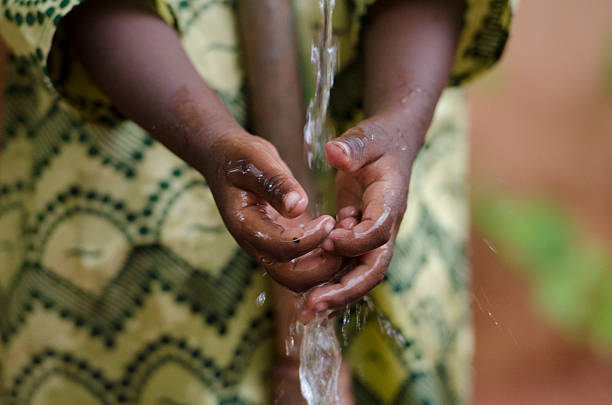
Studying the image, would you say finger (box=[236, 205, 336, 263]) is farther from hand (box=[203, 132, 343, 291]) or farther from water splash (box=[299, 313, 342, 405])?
water splash (box=[299, 313, 342, 405])

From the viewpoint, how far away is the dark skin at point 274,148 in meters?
0.47

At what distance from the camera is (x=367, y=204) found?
49cm

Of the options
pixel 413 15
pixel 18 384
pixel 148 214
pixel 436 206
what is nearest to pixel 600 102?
pixel 436 206

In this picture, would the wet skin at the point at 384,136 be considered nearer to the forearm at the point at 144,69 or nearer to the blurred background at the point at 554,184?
the forearm at the point at 144,69

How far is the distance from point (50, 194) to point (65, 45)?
20cm

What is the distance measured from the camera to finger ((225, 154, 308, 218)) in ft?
1.45

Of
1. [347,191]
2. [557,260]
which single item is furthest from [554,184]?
[347,191]

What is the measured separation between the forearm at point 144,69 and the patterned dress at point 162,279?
0.34ft

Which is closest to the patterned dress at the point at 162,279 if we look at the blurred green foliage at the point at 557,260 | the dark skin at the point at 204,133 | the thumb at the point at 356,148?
the dark skin at the point at 204,133

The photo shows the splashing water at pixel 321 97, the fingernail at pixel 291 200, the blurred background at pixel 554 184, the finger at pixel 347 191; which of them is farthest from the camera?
the blurred background at pixel 554 184

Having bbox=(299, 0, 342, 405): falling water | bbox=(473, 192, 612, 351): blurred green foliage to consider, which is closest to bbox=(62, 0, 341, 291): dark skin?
bbox=(299, 0, 342, 405): falling water

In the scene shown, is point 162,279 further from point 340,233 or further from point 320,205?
point 340,233

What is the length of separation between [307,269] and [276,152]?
93 mm

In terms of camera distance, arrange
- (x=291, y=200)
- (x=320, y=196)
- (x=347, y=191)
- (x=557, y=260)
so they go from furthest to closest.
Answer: (x=557, y=260) → (x=320, y=196) → (x=347, y=191) → (x=291, y=200)
